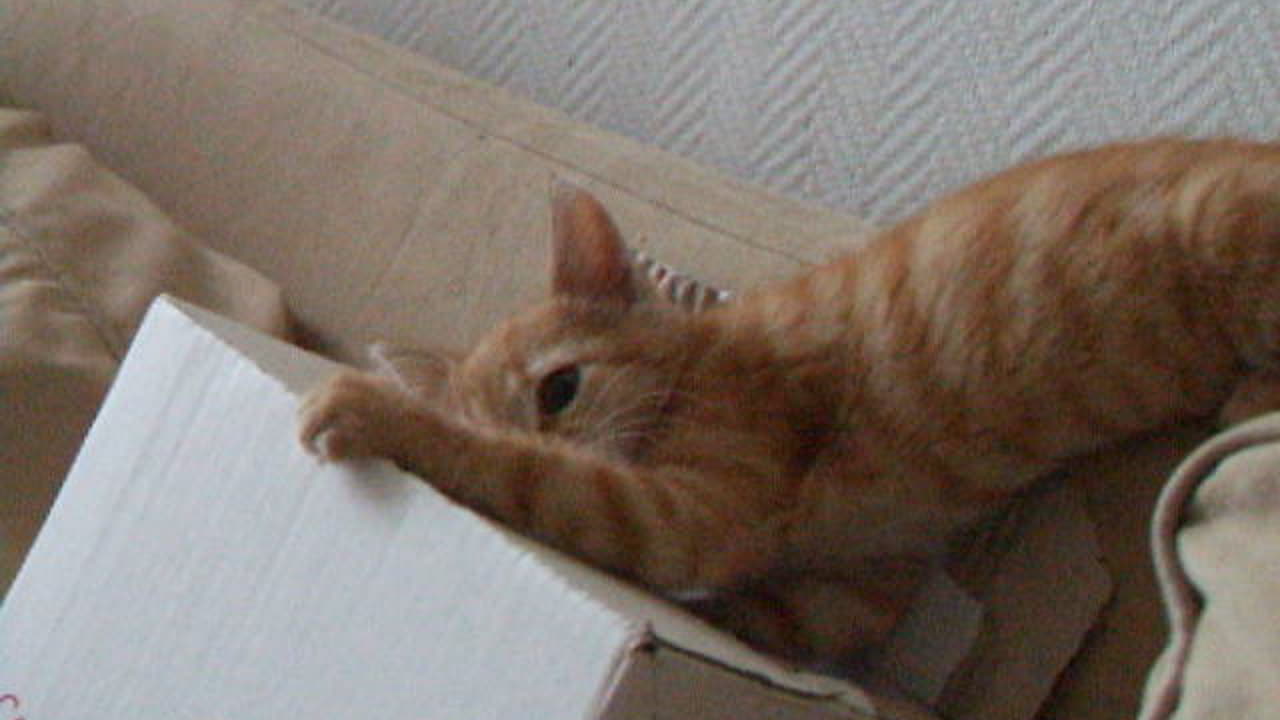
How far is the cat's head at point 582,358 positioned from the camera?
792 millimetres

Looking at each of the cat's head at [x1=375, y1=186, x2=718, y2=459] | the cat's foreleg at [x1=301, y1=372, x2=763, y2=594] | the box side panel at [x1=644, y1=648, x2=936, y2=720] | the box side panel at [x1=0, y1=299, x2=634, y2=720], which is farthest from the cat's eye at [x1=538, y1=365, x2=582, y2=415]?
the box side panel at [x1=644, y1=648, x2=936, y2=720]

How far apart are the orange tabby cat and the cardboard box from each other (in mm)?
68

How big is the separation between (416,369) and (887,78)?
0.46 meters

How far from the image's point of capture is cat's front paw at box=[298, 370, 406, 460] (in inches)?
23.6

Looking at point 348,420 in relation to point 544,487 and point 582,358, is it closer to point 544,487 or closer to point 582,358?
point 544,487

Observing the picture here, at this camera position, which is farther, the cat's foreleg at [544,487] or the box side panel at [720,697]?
the cat's foreleg at [544,487]

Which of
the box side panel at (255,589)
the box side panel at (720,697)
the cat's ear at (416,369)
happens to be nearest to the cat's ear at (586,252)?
the cat's ear at (416,369)

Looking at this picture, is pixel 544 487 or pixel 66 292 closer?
pixel 544 487

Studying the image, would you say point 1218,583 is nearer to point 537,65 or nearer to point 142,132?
point 537,65

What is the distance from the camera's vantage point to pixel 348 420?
1.98ft

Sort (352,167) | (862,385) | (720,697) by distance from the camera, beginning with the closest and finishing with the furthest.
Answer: (720,697)
(862,385)
(352,167)

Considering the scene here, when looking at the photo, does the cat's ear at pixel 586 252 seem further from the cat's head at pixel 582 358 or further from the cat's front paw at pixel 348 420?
the cat's front paw at pixel 348 420

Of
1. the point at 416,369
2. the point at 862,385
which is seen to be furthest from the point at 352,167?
the point at 862,385

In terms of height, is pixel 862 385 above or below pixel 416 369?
above
